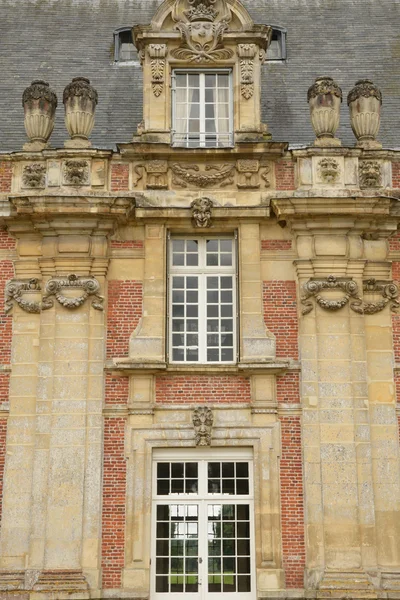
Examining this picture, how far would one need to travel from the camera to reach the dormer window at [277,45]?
18188mm

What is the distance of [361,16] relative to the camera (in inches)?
768

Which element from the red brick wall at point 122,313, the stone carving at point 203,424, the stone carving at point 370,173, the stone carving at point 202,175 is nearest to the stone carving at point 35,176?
the red brick wall at point 122,313

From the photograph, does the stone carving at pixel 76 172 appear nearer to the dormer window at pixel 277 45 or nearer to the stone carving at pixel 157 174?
the stone carving at pixel 157 174

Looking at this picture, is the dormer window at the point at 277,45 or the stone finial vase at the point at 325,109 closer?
the stone finial vase at the point at 325,109

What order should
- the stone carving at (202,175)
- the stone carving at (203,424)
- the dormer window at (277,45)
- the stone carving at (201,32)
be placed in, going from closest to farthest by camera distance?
1. the stone carving at (203,424)
2. the stone carving at (202,175)
3. the stone carving at (201,32)
4. the dormer window at (277,45)

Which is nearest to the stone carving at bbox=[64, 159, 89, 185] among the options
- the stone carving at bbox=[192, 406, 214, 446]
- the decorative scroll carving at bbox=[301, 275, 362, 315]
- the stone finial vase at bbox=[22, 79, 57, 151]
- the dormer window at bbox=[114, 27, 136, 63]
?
the stone finial vase at bbox=[22, 79, 57, 151]

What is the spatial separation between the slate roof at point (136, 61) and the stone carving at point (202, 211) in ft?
8.71

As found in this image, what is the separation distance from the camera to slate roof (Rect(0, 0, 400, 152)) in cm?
Result: 1641

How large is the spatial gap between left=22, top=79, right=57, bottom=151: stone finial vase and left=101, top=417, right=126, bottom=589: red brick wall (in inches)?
195

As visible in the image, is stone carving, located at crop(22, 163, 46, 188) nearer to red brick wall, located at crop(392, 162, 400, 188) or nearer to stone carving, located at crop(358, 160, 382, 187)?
stone carving, located at crop(358, 160, 382, 187)

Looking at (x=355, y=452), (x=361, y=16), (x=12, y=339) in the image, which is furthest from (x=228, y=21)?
(x=355, y=452)

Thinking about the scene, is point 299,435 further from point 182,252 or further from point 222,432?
point 182,252

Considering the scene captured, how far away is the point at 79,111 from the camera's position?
14.4 m

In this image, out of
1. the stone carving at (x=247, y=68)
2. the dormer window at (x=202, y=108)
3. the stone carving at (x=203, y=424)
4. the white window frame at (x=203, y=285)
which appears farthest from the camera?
the dormer window at (x=202, y=108)
